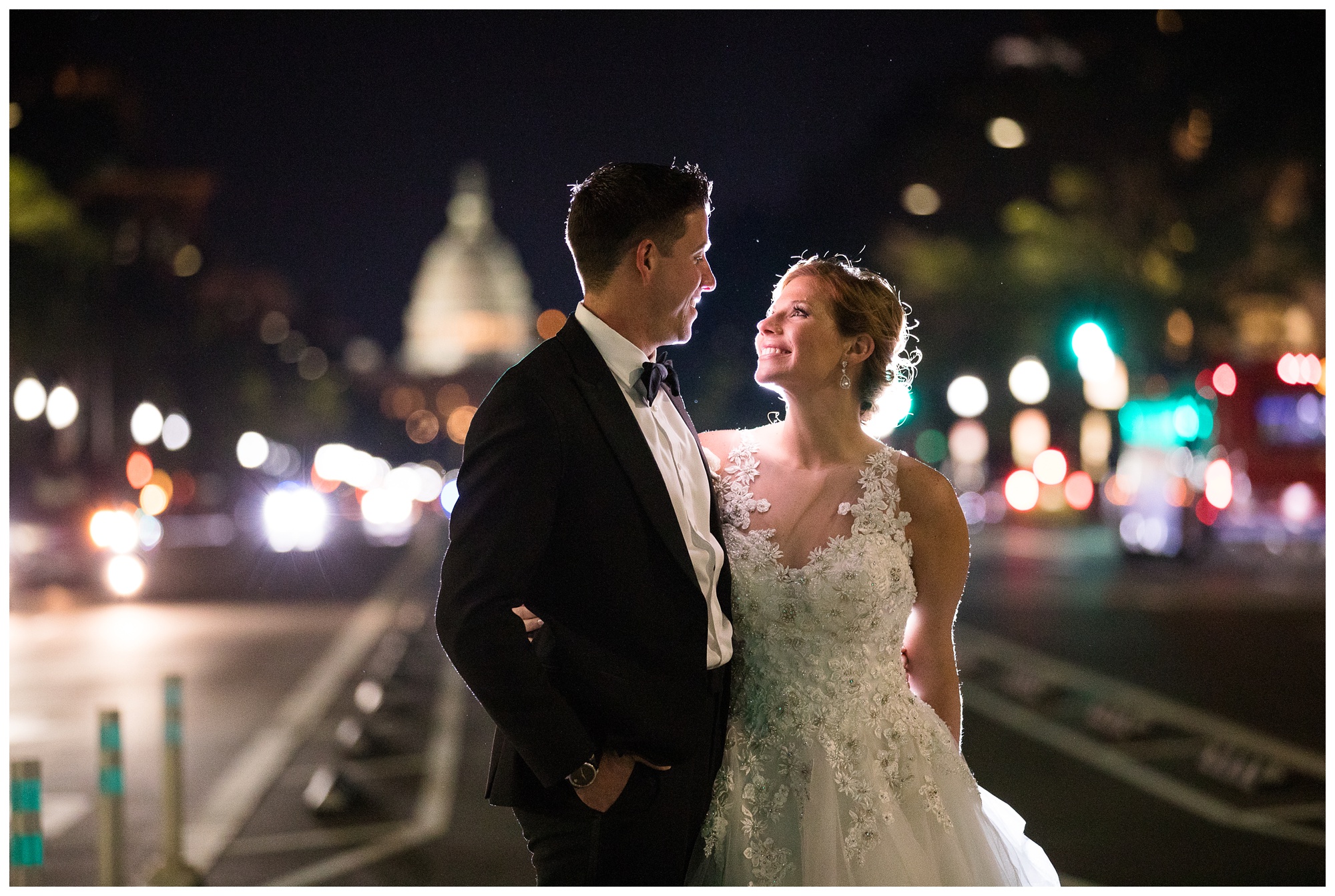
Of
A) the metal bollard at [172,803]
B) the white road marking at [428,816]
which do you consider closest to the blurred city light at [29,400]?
the white road marking at [428,816]

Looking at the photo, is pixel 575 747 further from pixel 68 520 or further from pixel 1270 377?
pixel 68 520

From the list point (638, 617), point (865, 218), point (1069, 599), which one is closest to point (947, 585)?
point (638, 617)

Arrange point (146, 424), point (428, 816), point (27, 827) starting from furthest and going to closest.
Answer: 1. point (146, 424)
2. point (428, 816)
3. point (27, 827)

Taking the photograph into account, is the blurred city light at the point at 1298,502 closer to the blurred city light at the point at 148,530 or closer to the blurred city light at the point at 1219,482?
the blurred city light at the point at 1219,482

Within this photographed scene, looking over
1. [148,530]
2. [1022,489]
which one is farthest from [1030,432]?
[148,530]

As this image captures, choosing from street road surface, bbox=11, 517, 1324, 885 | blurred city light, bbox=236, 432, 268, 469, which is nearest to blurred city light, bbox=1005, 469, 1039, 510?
street road surface, bbox=11, 517, 1324, 885

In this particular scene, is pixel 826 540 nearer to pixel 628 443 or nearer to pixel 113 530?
pixel 628 443

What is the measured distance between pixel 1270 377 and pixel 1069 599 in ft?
25.9

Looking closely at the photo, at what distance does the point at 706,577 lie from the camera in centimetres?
338

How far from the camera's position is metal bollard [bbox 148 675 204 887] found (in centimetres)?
615

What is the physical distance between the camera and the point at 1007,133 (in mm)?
21172

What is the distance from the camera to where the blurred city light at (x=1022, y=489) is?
45312 millimetres

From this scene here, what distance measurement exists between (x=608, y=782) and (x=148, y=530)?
37.7 meters

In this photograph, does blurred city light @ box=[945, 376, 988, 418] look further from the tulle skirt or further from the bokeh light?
the bokeh light
